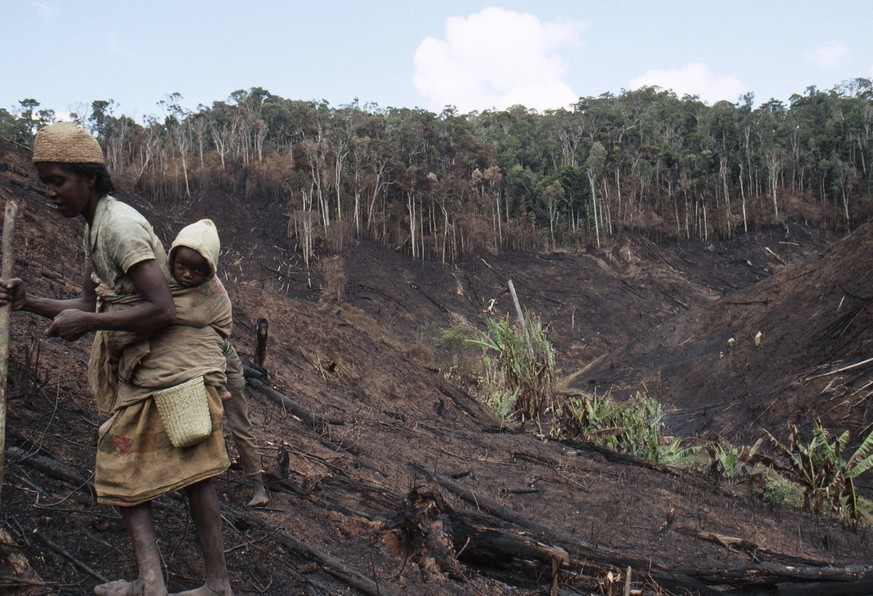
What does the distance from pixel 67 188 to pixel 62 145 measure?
13 cm

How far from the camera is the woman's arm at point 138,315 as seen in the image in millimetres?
2139

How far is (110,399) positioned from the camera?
7.97ft

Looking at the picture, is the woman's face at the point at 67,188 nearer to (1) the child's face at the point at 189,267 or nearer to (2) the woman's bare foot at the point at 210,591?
(1) the child's face at the point at 189,267

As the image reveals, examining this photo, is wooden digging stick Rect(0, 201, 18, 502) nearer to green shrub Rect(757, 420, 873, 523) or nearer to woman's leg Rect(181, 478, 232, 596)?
woman's leg Rect(181, 478, 232, 596)

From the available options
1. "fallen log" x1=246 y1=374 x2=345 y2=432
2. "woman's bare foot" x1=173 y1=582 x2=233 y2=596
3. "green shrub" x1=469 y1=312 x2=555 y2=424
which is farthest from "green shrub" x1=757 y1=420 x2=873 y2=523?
"woman's bare foot" x1=173 y1=582 x2=233 y2=596

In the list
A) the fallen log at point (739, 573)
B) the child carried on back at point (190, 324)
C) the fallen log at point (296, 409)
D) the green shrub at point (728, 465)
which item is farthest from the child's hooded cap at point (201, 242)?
the green shrub at point (728, 465)

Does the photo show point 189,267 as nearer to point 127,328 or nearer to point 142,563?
point 127,328

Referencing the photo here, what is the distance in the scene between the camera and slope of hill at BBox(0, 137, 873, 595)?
9.48 ft

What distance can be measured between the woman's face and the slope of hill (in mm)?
1120

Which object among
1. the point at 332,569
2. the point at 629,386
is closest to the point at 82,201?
the point at 332,569

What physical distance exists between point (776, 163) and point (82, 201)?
48471 mm

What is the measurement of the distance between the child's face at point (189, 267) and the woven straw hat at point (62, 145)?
15.7 inches

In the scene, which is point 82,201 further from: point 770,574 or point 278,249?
point 278,249

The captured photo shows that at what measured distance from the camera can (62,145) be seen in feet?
7.22
